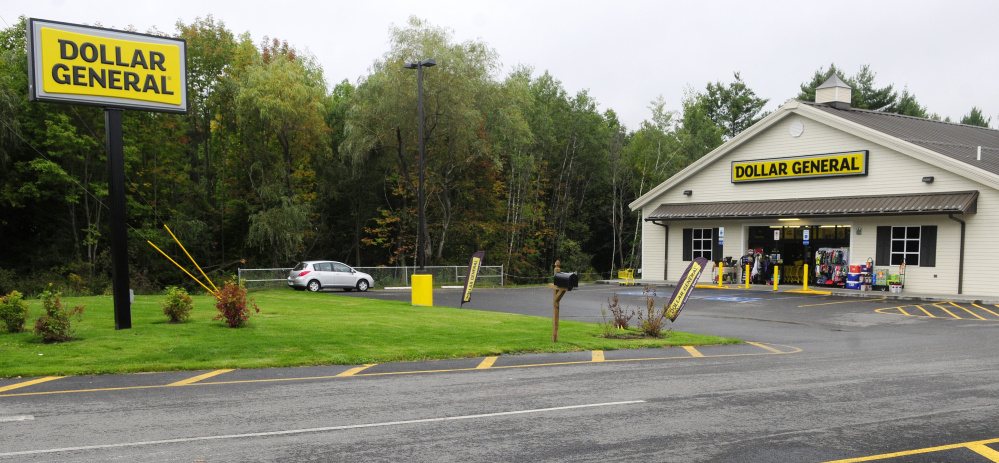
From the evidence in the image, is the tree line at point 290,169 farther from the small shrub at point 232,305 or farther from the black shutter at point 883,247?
the small shrub at point 232,305

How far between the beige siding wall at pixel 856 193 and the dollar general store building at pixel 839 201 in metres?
0.04

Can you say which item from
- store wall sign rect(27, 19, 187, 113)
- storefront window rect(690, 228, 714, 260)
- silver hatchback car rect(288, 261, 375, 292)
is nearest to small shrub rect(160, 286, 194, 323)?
store wall sign rect(27, 19, 187, 113)

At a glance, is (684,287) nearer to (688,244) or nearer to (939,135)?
(688,244)

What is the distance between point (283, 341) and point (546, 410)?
668 cm

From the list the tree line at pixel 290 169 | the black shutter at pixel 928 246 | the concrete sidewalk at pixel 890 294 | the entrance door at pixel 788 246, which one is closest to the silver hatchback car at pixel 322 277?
the tree line at pixel 290 169

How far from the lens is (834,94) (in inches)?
1310

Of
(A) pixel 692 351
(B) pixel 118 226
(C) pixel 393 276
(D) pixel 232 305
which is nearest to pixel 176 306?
(D) pixel 232 305

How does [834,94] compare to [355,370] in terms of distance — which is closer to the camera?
[355,370]

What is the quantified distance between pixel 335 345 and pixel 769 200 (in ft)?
80.2

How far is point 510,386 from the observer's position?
31.5ft

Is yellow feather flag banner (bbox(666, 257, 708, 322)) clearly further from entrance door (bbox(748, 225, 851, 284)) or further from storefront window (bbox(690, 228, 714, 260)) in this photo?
storefront window (bbox(690, 228, 714, 260))

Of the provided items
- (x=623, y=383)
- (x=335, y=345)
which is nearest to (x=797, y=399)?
(x=623, y=383)

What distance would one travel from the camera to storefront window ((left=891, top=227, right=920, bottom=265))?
87.9 feet

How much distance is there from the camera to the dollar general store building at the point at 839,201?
2538 centimetres
